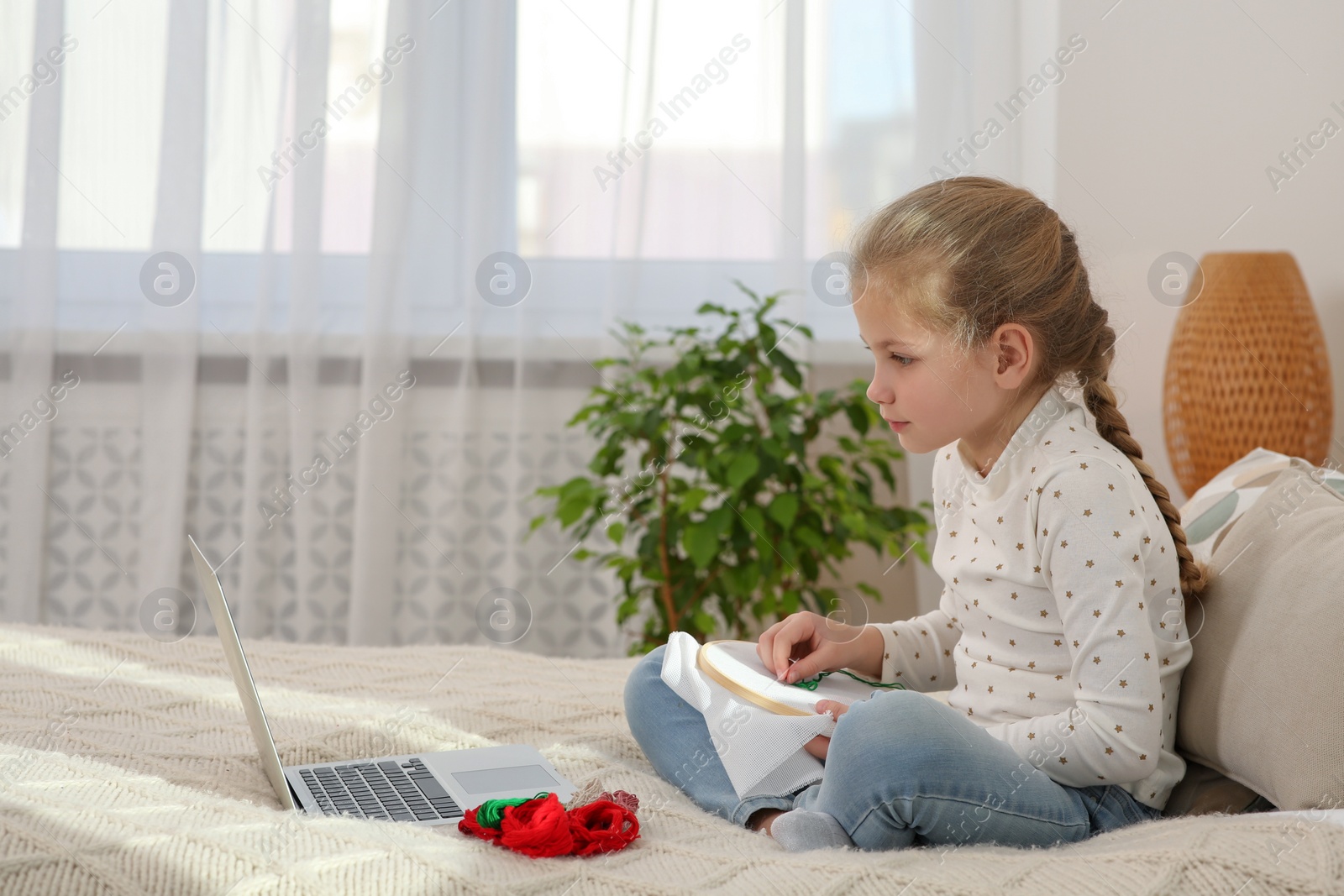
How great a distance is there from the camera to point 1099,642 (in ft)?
2.80

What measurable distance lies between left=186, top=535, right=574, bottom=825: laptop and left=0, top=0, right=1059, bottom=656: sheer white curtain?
54.3 inches

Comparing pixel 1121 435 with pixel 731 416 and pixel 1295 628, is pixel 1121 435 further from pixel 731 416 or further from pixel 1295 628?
pixel 731 416

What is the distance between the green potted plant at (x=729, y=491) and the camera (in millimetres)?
1930

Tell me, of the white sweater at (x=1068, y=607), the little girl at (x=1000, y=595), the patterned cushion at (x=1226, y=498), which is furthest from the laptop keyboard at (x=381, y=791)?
the patterned cushion at (x=1226, y=498)

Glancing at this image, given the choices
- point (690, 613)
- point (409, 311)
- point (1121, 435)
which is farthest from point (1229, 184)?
point (409, 311)

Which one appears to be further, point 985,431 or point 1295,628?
point 985,431

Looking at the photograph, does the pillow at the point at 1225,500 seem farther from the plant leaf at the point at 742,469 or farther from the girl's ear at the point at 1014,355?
the plant leaf at the point at 742,469

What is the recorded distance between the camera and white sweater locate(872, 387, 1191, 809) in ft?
2.79

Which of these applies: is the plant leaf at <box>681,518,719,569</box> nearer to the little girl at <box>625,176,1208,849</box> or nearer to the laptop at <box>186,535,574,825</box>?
the little girl at <box>625,176,1208,849</box>

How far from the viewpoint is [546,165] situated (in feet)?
7.67

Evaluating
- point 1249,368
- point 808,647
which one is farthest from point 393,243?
point 1249,368

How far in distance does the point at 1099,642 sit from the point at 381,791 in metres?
0.57

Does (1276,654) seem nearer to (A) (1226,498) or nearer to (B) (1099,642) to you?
(B) (1099,642)

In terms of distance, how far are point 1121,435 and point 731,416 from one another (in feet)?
3.33
